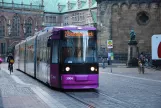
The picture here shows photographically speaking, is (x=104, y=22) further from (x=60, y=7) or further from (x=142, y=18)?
(x=60, y=7)

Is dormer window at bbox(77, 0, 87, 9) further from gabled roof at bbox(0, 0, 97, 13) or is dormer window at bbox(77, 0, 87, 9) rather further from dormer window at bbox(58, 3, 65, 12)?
dormer window at bbox(58, 3, 65, 12)

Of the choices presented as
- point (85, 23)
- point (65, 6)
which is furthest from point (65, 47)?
point (65, 6)

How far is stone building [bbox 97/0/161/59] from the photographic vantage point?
50469 mm

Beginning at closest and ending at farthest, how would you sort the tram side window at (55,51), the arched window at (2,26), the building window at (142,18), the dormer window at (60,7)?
the tram side window at (55,51) < the building window at (142,18) < the arched window at (2,26) < the dormer window at (60,7)

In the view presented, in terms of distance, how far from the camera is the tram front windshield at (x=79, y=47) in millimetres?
16906

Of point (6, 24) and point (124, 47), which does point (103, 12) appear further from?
point (6, 24)

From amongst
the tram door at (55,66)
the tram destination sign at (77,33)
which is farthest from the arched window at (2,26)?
the tram destination sign at (77,33)

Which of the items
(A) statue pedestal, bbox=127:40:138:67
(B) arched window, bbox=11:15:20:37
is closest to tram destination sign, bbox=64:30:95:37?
(A) statue pedestal, bbox=127:40:138:67

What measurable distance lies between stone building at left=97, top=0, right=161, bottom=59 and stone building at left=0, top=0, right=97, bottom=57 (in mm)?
43403

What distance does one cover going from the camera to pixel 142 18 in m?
50.9

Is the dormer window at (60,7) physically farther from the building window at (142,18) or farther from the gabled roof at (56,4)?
the building window at (142,18)

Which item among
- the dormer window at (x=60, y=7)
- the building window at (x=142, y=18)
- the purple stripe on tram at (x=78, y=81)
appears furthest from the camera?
the dormer window at (x=60, y=7)

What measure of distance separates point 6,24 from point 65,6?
1943cm

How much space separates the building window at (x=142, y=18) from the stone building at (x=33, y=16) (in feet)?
144
